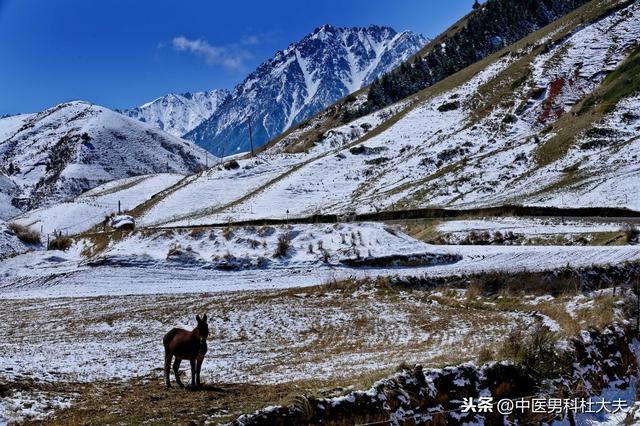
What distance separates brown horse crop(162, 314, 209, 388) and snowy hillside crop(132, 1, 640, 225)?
1787 inches

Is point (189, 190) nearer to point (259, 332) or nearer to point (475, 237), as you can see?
point (475, 237)

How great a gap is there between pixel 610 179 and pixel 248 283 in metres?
40.7

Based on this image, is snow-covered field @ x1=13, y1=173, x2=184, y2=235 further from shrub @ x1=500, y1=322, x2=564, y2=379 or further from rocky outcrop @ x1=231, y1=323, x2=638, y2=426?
rocky outcrop @ x1=231, y1=323, x2=638, y2=426

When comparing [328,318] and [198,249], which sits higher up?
[198,249]

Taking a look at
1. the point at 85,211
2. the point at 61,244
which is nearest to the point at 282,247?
the point at 61,244

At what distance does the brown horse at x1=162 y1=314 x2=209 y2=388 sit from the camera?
12555 millimetres

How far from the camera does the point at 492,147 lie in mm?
81438

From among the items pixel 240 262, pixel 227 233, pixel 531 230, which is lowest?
pixel 240 262

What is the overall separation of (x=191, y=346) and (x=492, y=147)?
7535cm

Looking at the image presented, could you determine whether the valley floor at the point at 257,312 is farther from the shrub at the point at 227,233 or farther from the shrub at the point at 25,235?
the shrub at the point at 25,235

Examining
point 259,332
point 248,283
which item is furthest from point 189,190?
point 259,332

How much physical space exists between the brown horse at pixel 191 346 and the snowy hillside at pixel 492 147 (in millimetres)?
45380

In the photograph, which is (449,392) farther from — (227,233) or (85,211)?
(85,211)

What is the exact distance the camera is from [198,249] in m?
41.6
